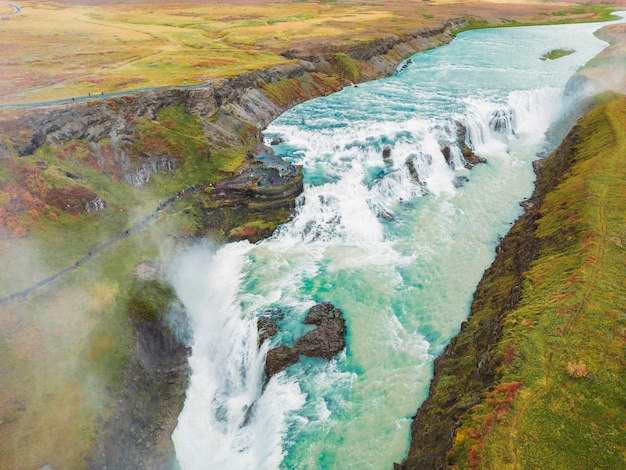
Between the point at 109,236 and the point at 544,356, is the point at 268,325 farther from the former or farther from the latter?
the point at 109,236

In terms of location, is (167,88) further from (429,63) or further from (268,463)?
(429,63)

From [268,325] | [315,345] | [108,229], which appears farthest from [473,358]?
[108,229]

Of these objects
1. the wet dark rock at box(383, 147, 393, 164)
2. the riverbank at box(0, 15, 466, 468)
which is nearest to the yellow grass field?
the riverbank at box(0, 15, 466, 468)

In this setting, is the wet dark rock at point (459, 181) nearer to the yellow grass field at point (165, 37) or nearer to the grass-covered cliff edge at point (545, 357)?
the grass-covered cliff edge at point (545, 357)

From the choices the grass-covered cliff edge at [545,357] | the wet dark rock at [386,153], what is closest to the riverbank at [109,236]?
the wet dark rock at [386,153]

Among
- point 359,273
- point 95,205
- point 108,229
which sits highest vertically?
point 95,205
